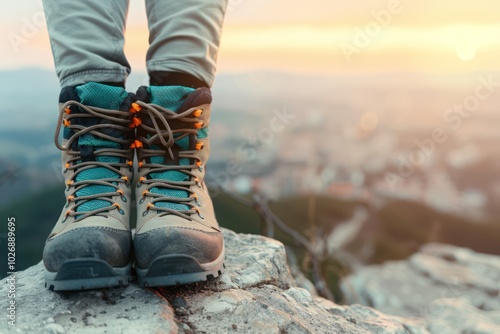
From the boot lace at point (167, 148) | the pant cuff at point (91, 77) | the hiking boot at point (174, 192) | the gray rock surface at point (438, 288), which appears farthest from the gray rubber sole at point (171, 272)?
the gray rock surface at point (438, 288)

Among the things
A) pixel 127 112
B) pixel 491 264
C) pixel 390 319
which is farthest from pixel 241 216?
pixel 127 112

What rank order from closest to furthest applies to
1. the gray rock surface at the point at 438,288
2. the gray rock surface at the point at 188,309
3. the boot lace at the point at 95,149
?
the gray rock surface at the point at 188,309 → the boot lace at the point at 95,149 → the gray rock surface at the point at 438,288

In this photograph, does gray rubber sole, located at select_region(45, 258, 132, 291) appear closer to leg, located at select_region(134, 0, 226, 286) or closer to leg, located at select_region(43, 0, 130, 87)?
leg, located at select_region(134, 0, 226, 286)

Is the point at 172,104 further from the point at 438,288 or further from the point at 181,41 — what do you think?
the point at 438,288

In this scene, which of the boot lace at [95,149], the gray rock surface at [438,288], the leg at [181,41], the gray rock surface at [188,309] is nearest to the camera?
the gray rock surface at [188,309]

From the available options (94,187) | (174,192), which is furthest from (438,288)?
(94,187)

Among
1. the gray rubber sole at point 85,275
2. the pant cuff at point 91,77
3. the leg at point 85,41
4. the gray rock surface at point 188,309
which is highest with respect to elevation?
the leg at point 85,41

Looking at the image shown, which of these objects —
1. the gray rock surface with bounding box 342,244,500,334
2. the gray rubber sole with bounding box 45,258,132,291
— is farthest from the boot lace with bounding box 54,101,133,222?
the gray rock surface with bounding box 342,244,500,334

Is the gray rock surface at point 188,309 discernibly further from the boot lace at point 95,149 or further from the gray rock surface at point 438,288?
the gray rock surface at point 438,288

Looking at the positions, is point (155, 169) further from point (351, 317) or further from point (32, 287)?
point (351, 317)
